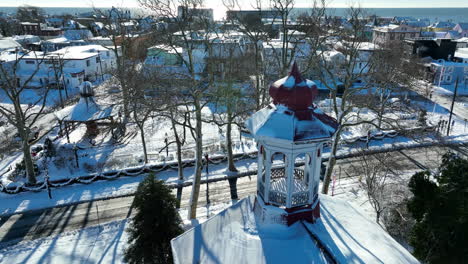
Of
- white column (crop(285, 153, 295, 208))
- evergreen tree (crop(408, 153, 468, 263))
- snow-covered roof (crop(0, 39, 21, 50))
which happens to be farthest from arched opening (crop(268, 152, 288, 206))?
snow-covered roof (crop(0, 39, 21, 50))

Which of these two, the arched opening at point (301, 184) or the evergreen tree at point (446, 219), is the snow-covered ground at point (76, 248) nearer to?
the arched opening at point (301, 184)

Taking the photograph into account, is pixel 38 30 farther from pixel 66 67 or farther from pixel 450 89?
pixel 450 89

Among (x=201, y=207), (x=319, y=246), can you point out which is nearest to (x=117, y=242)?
(x=201, y=207)

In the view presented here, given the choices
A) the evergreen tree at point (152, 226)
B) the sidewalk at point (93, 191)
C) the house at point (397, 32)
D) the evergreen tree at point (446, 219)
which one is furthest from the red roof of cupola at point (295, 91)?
the house at point (397, 32)

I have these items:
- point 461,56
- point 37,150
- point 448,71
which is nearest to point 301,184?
point 37,150

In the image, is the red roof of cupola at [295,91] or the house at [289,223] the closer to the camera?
the house at [289,223]
